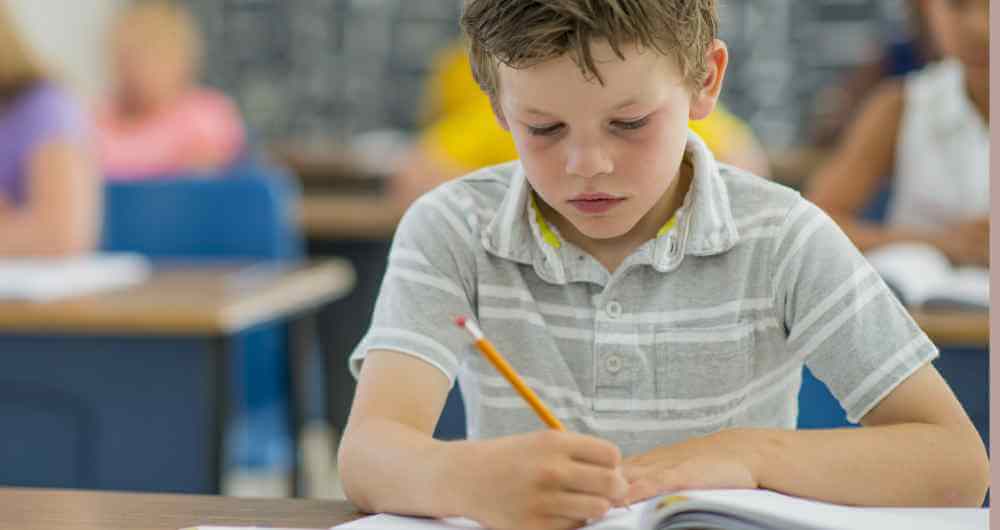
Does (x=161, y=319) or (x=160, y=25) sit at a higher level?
(x=160, y=25)

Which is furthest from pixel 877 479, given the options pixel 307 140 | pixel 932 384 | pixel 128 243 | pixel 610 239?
pixel 307 140

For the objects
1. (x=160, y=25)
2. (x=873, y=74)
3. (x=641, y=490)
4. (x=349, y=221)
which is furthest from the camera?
(x=160, y=25)

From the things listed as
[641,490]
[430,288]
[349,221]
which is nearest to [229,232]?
[349,221]

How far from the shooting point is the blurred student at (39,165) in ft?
8.20

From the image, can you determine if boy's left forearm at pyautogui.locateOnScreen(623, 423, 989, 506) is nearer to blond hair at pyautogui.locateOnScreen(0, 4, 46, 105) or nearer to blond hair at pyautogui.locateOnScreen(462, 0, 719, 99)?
blond hair at pyautogui.locateOnScreen(462, 0, 719, 99)

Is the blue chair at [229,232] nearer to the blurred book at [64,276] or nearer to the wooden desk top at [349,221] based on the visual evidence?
the blurred book at [64,276]

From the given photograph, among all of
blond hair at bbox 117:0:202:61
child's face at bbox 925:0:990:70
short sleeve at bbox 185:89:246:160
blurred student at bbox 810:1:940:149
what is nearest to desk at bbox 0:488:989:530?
child's face at bbox 925:0:990:70

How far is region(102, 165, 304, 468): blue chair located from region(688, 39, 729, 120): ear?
166 centimetres

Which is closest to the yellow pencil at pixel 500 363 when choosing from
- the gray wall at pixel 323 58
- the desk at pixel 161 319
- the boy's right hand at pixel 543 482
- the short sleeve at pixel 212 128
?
the boy's right hand at pixel 543 482

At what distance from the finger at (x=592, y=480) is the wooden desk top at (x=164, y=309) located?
1219 mm

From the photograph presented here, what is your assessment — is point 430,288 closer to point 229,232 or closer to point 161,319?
point 161,319

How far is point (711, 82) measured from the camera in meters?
1.04

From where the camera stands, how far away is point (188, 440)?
7.07 ft

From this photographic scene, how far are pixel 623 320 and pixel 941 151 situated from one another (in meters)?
1.44
